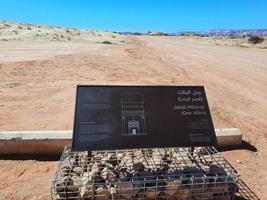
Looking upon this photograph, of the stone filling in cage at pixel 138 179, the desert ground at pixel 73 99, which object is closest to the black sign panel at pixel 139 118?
the stone filling in cage at pixel 138 179

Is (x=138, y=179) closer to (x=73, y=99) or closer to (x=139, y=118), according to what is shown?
(x=139, y=118)

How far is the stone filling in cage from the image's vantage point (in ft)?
12.2

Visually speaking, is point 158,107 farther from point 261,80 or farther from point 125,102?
point 261,80

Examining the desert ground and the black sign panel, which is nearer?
the black sign panel

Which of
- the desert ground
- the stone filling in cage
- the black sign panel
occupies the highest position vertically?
the black sign panel

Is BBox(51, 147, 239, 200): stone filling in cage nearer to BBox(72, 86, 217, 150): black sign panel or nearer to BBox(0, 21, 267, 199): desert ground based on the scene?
BBox(72, 86, 217, 150): black sign panel

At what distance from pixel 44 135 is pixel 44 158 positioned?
0.35m

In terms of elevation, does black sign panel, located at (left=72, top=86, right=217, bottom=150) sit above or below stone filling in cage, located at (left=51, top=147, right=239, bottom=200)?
above

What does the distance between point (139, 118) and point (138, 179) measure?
70cm

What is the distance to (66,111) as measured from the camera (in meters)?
7.59

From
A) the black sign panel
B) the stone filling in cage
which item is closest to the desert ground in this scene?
the stone filling in cage

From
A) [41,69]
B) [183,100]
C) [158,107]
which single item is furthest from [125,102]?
[41,69]

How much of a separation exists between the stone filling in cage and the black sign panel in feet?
1.13

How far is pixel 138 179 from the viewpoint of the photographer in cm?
386
